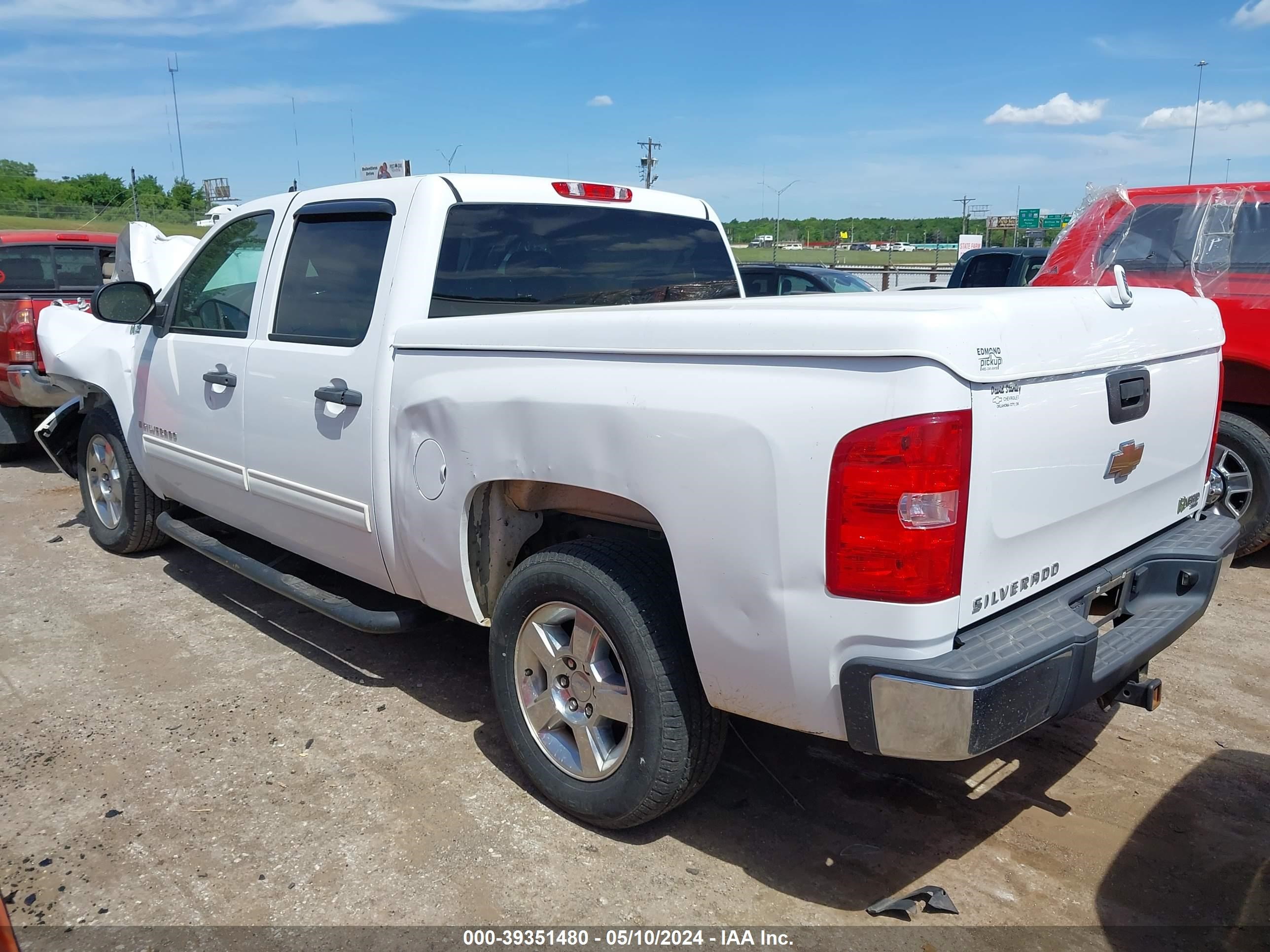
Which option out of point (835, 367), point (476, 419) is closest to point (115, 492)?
point (476, 419)

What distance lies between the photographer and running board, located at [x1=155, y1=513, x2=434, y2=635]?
3.70 metres

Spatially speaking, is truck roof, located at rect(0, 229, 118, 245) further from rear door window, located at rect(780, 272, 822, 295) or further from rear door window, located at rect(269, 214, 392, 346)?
rear door window, located at rect(780, 272, 822, 295)

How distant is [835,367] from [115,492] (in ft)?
16.7

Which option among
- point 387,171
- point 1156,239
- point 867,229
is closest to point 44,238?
point 387,171

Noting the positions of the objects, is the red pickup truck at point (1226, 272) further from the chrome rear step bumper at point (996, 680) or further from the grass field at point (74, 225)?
the grass field at point (74, 225)

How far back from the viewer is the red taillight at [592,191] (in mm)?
4027

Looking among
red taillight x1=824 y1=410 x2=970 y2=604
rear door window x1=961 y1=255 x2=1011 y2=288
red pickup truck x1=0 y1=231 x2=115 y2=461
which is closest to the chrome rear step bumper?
red taillight x1=824 y1=410 x2=970 y2=604

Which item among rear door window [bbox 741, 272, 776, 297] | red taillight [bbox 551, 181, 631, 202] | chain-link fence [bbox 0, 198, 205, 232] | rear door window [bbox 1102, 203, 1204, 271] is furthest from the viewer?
chain-link fence [bbox 0, 198, 205, 232]

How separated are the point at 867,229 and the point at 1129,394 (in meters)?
119

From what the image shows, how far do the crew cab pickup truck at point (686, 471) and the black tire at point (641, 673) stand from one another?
10 millimetres

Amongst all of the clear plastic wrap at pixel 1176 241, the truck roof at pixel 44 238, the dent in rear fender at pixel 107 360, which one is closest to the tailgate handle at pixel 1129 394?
the clear plastic wrap at pixel 1176 241

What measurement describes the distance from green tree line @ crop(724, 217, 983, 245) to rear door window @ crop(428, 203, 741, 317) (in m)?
83.5

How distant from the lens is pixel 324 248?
3967mm

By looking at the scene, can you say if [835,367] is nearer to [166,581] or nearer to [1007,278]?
[166,581]
